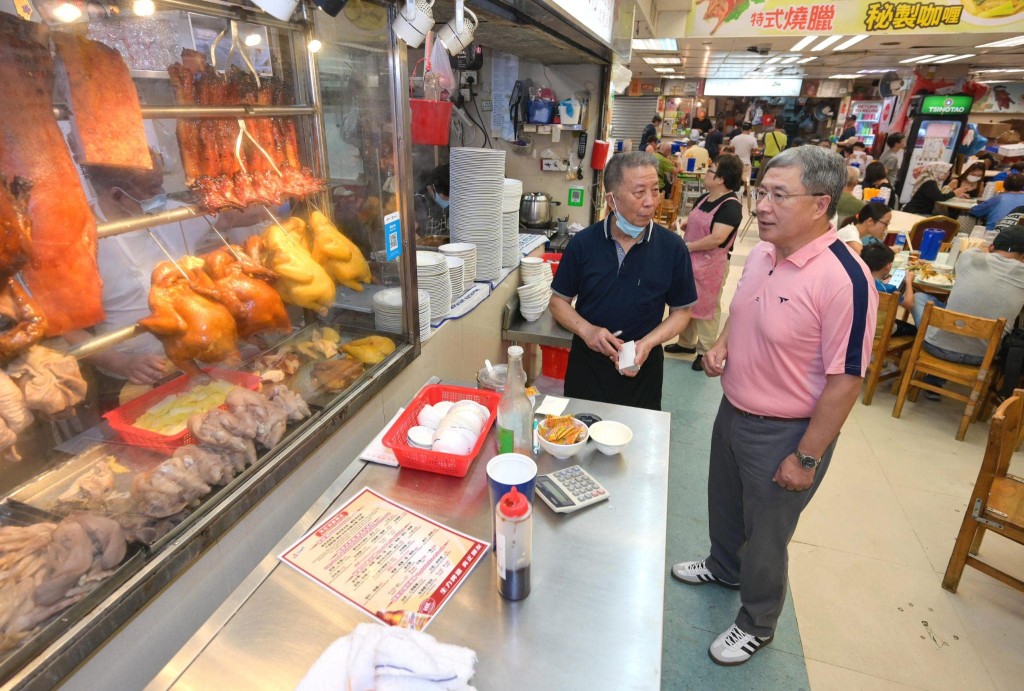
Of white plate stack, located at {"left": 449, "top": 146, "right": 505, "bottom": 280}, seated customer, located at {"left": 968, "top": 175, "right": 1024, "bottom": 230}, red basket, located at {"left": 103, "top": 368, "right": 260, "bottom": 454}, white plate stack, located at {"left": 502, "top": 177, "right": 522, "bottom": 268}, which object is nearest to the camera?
red basket, located at {"left": 103, "top": 368, "right": 260, "bottom": 454}

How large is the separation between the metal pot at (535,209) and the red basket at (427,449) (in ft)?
10.6

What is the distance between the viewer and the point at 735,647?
2.30m

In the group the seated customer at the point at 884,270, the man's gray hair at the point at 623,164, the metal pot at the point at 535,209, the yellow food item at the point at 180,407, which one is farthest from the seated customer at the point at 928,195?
the yellow food item at the point at 180,407

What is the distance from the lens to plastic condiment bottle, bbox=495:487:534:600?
119 cm

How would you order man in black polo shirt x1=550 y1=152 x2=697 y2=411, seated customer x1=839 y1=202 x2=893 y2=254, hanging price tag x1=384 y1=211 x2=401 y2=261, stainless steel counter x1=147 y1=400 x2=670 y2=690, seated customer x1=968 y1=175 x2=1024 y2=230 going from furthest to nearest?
seated customer x1=968 y1=175 x2=1024 y2=230 → seated customer x1=839 y1=202 x2=893 y2=254 → man in black polo shirt x1=550 y1=152 x2=697 y2=411 → hanging price tag x1=384 y1=211 x2=401 y2=261 → stainless steel counter x1=147 y1=400 x2=670 y2=690

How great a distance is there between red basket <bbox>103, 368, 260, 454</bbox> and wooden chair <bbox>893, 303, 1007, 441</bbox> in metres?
4.63

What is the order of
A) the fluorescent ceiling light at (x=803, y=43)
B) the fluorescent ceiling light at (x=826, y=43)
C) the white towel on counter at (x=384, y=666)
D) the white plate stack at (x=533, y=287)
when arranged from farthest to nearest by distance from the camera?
the fluorescent ceiling light at (x=803, y=43) → the fluorescent ceiling light at (x=826, y=43) → the white plate stack at (x=533, y=287) → the white towel on counter at (x=384, y=666)

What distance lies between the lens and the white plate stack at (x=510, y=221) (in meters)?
3.60

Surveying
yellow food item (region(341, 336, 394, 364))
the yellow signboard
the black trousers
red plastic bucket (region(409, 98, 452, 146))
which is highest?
the yellow signboard

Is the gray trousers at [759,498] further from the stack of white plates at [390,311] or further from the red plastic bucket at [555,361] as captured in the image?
the red plastic bucket at [555,361]

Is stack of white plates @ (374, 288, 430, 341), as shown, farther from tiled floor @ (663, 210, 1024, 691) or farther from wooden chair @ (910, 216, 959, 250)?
wooden chair @ (910, 216, 959, 250)

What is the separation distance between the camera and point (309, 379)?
1974 mm

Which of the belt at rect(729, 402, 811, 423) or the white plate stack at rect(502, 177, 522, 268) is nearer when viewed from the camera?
the belt at rect(729, 402, 811, 423)

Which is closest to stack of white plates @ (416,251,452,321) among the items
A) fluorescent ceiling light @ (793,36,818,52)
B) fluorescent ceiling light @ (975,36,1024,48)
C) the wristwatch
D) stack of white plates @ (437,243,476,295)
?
stack of white plates @ (437,243,476,295)
